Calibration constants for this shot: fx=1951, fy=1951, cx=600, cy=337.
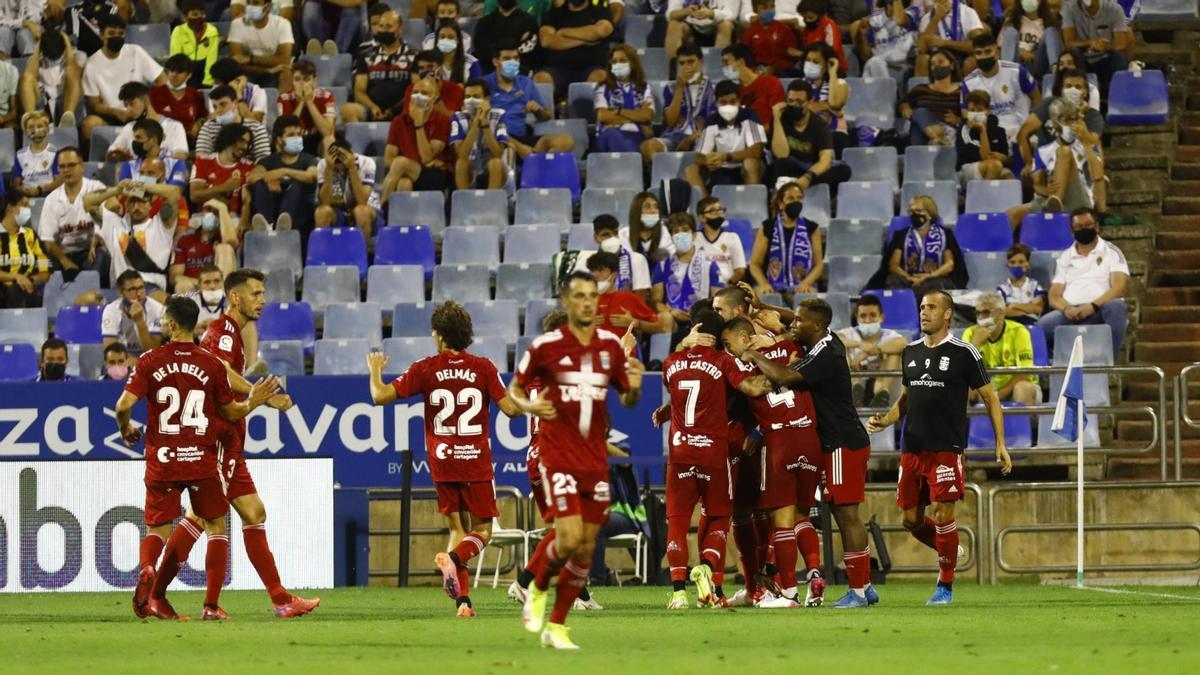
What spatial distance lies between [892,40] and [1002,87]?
5.88 ft

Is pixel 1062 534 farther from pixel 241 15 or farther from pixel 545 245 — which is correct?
pixel 241 15

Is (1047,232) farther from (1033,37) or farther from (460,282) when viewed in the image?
(460,282)

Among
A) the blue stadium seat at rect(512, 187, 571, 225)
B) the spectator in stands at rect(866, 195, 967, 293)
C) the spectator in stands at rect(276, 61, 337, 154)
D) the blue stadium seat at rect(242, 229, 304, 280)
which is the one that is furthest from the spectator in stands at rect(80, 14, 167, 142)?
the spectator in stands at rect(866, 195, 967, 293)

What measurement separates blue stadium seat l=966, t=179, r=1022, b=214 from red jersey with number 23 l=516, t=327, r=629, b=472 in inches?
449

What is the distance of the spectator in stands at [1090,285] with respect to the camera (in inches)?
765

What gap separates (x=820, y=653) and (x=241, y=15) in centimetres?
1661

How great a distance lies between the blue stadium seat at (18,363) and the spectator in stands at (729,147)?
24.2 ft

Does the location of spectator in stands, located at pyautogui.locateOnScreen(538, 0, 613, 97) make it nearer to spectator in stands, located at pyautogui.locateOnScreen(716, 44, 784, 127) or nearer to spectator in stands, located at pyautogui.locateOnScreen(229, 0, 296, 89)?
spectator in stands, located at pyautogui.locateOnScreen(716, 44, 784, 127)

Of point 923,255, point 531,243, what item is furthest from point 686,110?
point 923,255

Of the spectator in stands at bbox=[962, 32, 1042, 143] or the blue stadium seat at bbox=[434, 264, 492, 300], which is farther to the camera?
the spectator in stands at bbox=[962, 32, 1042, 143]

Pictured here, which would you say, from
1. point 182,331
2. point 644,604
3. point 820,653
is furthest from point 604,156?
point 820,653

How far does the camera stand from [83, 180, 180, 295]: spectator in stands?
21.5 metres

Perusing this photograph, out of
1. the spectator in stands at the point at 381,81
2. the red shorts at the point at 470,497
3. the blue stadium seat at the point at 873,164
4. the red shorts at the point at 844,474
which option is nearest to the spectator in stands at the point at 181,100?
the spectator in stands at the point at 381,81

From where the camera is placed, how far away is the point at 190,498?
1284 cm
